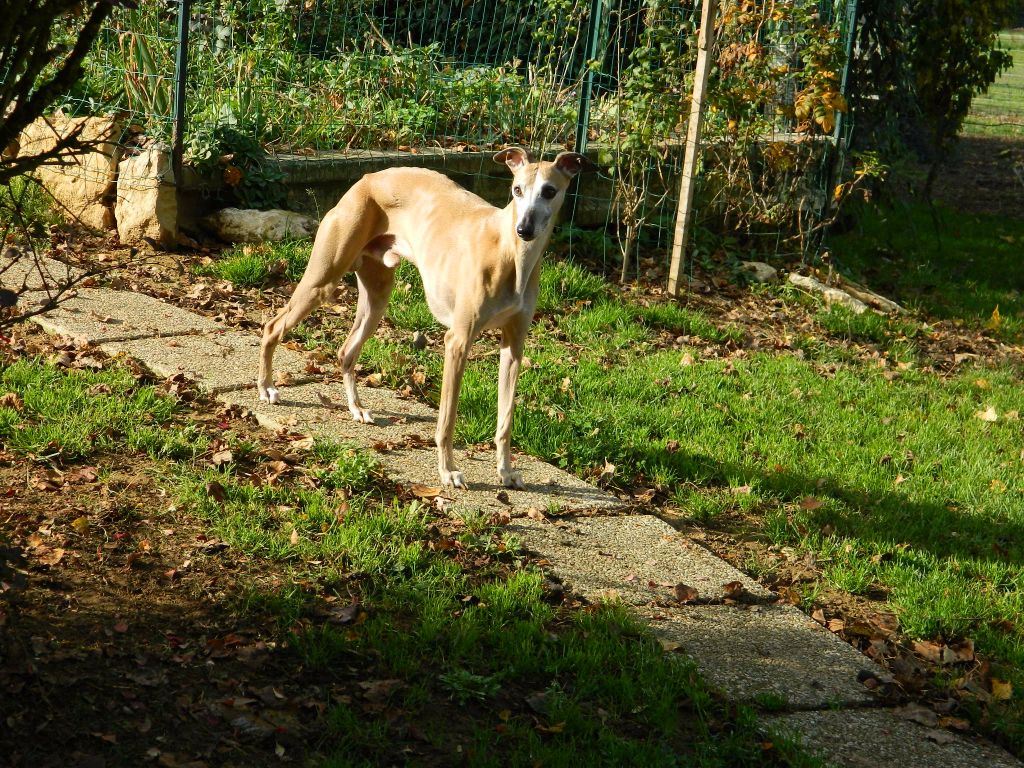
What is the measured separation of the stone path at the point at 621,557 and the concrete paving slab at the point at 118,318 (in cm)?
1

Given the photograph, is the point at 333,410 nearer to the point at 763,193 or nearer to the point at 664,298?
the point at 664,298

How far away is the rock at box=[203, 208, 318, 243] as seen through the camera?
809cm

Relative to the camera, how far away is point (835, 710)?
3.75 metres

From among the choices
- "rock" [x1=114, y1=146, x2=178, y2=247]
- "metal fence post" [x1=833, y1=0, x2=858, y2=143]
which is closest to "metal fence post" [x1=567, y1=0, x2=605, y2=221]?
"metal fence post" [x1=833, y1=0, x2=858, y2=143]

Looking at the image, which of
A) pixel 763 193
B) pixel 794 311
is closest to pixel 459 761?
pixel 794 311

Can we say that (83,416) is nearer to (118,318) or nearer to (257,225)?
(118,318)

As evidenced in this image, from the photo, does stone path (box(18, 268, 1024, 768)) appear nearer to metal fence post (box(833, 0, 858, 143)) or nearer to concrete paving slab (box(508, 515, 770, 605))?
concrete paving slab (box(508, 515, 770, 605))

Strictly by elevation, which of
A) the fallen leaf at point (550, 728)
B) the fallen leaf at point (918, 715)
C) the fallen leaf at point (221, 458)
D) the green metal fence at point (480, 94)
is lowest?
the fallen leaf at point (918, 715)

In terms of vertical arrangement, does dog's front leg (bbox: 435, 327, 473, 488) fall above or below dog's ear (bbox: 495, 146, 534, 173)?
below

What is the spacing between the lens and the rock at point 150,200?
7.86 meters

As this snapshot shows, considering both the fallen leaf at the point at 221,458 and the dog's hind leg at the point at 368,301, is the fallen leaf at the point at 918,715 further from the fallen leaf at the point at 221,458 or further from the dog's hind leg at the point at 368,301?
the dog's hind leg at the point at 368,301

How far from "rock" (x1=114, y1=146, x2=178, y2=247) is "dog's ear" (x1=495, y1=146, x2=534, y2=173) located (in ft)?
12.0

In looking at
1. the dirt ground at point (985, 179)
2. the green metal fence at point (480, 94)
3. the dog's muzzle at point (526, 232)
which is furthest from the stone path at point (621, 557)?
the dirt ground at point (985, 179)

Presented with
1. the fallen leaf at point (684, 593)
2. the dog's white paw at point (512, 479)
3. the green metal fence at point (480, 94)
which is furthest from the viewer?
the green metal fence at point (480, 94)
